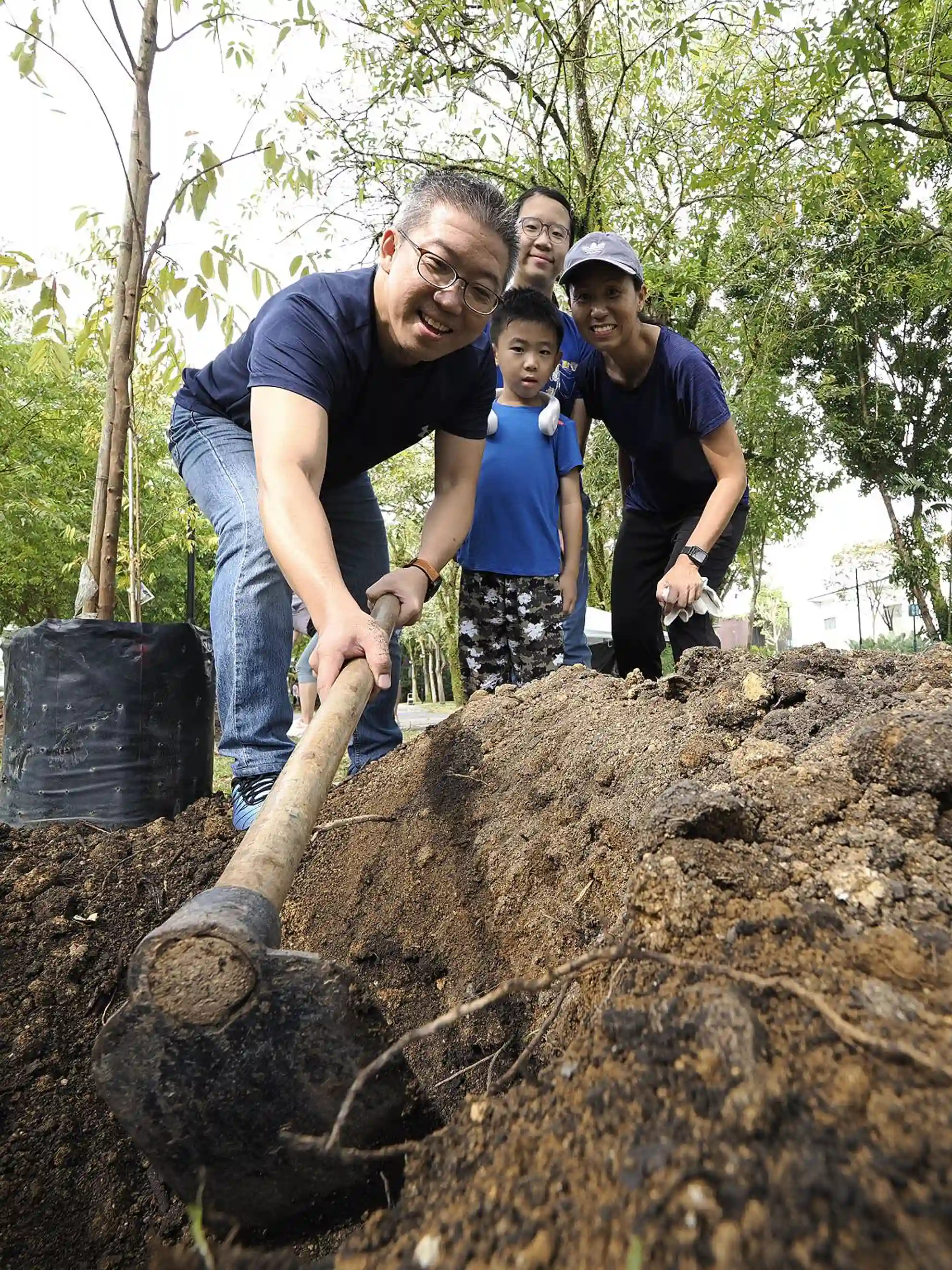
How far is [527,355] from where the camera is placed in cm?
360

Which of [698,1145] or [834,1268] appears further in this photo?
[698,1145]

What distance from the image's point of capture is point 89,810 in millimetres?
2631

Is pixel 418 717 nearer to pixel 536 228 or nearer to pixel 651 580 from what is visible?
pixel 651 580

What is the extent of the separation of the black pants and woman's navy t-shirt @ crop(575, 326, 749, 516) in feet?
0.35

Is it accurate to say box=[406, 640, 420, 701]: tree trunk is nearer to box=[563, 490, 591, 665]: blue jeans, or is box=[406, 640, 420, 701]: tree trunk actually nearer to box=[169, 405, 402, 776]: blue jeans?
box=[563, 490, 591, 665]: blue jeans

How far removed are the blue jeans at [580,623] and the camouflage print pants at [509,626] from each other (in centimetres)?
21

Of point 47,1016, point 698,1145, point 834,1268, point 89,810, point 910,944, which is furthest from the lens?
point 89,810

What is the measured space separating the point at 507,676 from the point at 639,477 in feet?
3.67

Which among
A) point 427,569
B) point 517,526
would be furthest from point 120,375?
point 517,526

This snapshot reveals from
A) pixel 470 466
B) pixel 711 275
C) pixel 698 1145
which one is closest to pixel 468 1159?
pixel 698 1145

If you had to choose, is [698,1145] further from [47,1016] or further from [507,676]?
[507,676]

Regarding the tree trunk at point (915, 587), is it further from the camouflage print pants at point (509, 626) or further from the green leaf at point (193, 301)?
the green leaf at point (193, 301)

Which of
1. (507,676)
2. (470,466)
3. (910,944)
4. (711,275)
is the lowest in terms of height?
(910,944)

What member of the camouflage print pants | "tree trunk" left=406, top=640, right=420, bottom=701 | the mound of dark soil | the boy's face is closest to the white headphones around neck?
the boy's face
